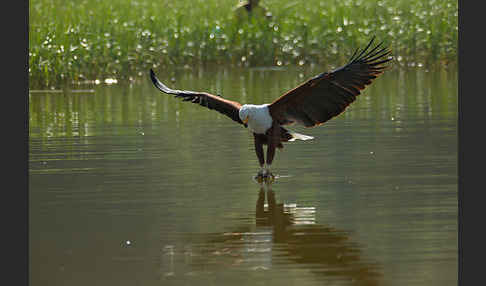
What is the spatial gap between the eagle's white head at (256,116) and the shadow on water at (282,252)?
1.76 m

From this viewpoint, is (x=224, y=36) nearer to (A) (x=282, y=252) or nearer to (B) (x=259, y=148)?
(B) (x=259, y=148)

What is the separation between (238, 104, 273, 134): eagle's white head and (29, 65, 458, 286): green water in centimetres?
65

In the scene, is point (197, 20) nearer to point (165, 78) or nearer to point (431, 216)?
point (165, 78)

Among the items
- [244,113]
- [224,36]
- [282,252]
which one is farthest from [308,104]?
[224,36]

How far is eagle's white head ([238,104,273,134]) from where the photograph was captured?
41.7 ft

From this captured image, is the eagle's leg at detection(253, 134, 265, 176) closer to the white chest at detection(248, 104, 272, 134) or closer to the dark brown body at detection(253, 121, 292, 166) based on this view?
the dark brown body at detection(253, 121, 292, 166)

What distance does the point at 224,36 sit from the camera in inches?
1184

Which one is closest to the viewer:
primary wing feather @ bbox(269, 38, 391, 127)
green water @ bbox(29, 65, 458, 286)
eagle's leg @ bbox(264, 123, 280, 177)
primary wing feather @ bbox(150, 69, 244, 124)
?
green water @ bbox(29, 65, 458, 286)

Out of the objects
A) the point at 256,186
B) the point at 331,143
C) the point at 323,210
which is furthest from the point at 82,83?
the point at 323,210

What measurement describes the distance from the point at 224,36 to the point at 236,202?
1855cm

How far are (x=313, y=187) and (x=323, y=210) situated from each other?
3.96ft

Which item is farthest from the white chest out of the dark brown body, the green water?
the green water

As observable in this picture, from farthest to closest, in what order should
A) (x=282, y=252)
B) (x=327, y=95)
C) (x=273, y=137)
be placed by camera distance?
(x=273, y=137)
(x=327, y=95)
(x=282, y=252)

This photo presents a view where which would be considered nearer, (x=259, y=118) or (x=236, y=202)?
(x=236, y=202)
